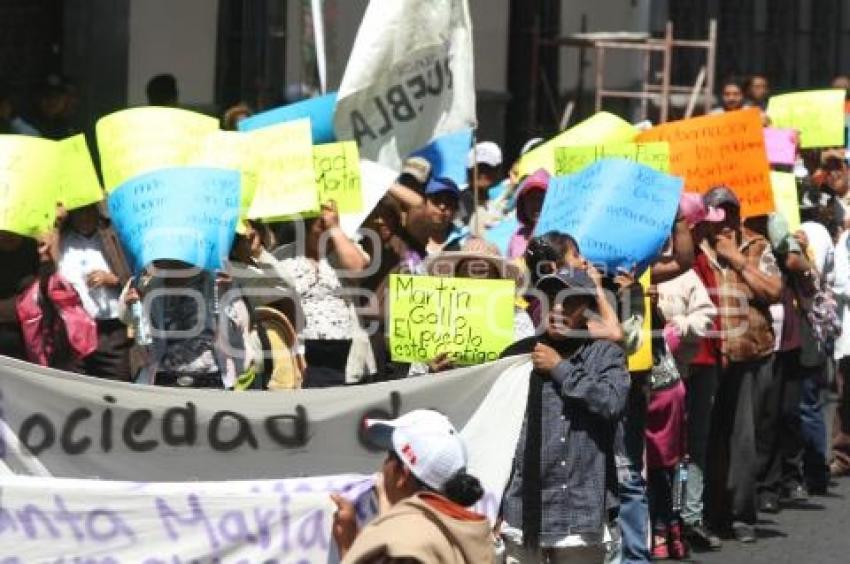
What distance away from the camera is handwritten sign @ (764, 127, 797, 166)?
13602 mm

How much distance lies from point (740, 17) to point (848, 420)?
1262cm

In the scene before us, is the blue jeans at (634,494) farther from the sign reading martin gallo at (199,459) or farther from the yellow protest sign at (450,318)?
the sign reading martin gallo at (199,459)

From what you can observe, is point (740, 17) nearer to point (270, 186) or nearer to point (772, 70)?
point (772, 70)

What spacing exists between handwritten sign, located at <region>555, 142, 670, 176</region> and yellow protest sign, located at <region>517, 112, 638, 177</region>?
0.96 meters

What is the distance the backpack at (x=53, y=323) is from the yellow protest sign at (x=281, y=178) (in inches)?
32.4

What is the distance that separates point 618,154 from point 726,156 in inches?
32.8

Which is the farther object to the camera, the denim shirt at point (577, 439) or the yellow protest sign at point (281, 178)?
the yellow protest sign at point (281, 178)

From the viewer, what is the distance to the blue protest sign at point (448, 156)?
1129 centimetres

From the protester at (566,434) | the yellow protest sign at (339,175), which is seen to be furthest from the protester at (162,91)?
the protester at (566,434)

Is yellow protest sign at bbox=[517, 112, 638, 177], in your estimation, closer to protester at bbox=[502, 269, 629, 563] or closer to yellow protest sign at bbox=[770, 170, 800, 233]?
yellow protest sign at bbox=[770, 170, 800, 233]

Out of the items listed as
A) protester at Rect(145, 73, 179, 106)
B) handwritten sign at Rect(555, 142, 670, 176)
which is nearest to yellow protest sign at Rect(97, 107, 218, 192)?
handwritten sign at Rect(555, 142, 670, 176)

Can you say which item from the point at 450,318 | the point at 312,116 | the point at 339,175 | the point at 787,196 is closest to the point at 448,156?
the point at 312,116

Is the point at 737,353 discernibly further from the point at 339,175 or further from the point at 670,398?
the point at 339,175

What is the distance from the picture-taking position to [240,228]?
9922 mm
